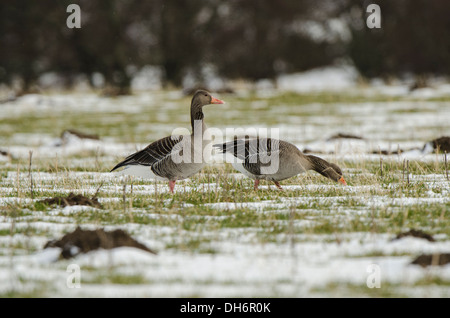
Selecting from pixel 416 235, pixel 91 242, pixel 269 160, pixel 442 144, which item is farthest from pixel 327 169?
pixel 442 144

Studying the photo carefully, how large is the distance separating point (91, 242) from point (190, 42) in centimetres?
4124

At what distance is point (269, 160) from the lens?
1002cm

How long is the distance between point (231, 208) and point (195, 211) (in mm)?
577

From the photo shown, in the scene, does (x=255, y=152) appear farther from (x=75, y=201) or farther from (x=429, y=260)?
(x=429, y=260)

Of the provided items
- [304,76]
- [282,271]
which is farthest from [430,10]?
[282,271]

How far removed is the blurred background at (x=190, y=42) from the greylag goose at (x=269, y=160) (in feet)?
91.2

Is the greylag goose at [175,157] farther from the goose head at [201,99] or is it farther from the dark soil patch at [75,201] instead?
the dark soil patch at [75,201]

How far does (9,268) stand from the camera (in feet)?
20.6

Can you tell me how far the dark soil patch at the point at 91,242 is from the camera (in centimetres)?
662

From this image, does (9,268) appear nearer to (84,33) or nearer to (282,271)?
(282,271)

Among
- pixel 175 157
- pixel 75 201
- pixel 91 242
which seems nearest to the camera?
pixel 91 242

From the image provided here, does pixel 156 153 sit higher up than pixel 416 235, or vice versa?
pixel 156 153

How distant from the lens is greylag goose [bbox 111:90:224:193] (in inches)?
387

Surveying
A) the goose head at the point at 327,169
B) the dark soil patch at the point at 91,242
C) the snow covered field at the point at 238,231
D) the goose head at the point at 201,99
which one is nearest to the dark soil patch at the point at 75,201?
the snow covered field at the point at 238,231
